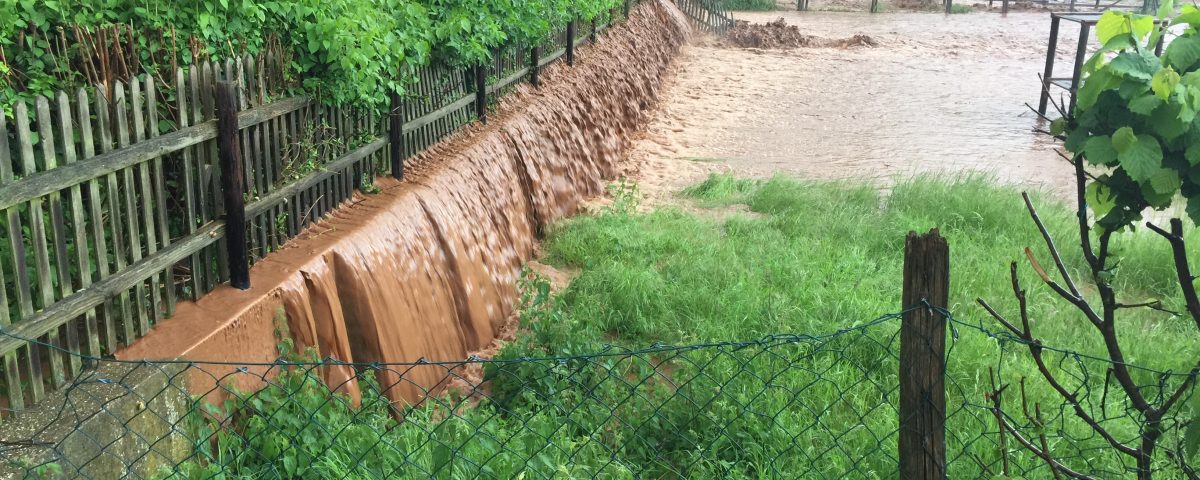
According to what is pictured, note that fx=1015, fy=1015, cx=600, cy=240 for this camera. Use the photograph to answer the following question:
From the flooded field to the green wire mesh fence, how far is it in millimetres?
5807

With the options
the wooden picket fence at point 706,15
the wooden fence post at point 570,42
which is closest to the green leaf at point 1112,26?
the wooden fence post at point 570,42

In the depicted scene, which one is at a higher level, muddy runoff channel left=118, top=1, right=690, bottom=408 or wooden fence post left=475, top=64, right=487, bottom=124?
wooden fence post left=475, top=64, right=487, bottom=124

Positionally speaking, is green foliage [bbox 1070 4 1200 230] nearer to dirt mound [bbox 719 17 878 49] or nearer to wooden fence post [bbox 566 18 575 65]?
wooden fence post [bbox 566 18 575 65]

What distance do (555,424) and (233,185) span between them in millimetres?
1877

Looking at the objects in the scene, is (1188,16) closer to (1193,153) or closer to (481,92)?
(1193,153)

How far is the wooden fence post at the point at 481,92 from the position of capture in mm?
8664

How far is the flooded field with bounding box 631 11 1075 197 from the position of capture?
12031 mm

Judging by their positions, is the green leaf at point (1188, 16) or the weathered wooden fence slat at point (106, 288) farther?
the weathered wooden fence slat at point (106, 288)

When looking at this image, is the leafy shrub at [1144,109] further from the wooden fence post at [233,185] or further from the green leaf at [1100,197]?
the wooden fence post at [233,185]

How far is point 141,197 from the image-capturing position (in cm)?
418

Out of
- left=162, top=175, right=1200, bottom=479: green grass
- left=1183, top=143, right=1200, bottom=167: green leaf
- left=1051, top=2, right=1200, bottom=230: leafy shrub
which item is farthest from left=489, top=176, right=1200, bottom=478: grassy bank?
left=1183, top=143, right=1200, bottom=167: green leaf

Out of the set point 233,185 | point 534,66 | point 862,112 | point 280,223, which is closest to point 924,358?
point 233,185

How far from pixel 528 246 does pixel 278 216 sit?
10.7 ft

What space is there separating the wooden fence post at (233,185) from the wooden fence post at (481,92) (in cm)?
397
